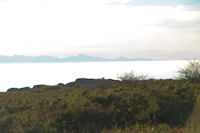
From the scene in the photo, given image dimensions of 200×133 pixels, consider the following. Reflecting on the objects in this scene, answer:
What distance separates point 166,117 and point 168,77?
9391 millimetres

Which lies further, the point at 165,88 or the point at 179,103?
the point at 165,88

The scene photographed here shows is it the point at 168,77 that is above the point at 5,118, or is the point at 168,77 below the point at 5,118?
above

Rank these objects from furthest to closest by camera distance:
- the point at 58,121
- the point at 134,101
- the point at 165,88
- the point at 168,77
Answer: the point at 168,77
the point at 165,88
the point at 134,101
the point at 58,121

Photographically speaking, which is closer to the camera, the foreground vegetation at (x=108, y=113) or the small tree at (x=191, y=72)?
the foreground vegetation at (x=108, y=113)

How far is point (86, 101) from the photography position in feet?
41.0

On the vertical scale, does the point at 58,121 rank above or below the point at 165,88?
below

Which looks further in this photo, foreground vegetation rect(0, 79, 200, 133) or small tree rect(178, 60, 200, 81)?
small tree rect(178, 60, 200, 81)

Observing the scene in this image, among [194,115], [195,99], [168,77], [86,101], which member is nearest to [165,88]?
[195,99]

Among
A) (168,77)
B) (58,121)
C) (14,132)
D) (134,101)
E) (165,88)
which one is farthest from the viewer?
(168,77)

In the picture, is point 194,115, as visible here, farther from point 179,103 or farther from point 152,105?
point 152,105

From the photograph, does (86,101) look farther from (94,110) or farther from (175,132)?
(175,132)

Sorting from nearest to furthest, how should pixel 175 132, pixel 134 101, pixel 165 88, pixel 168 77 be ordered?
pixel 175 132 → pixel 134 101 → pixel 165 88 → pixel 168 77

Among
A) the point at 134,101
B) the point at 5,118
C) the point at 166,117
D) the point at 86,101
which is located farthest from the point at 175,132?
the point at 5,118

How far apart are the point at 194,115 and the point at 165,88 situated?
3.30 meters
